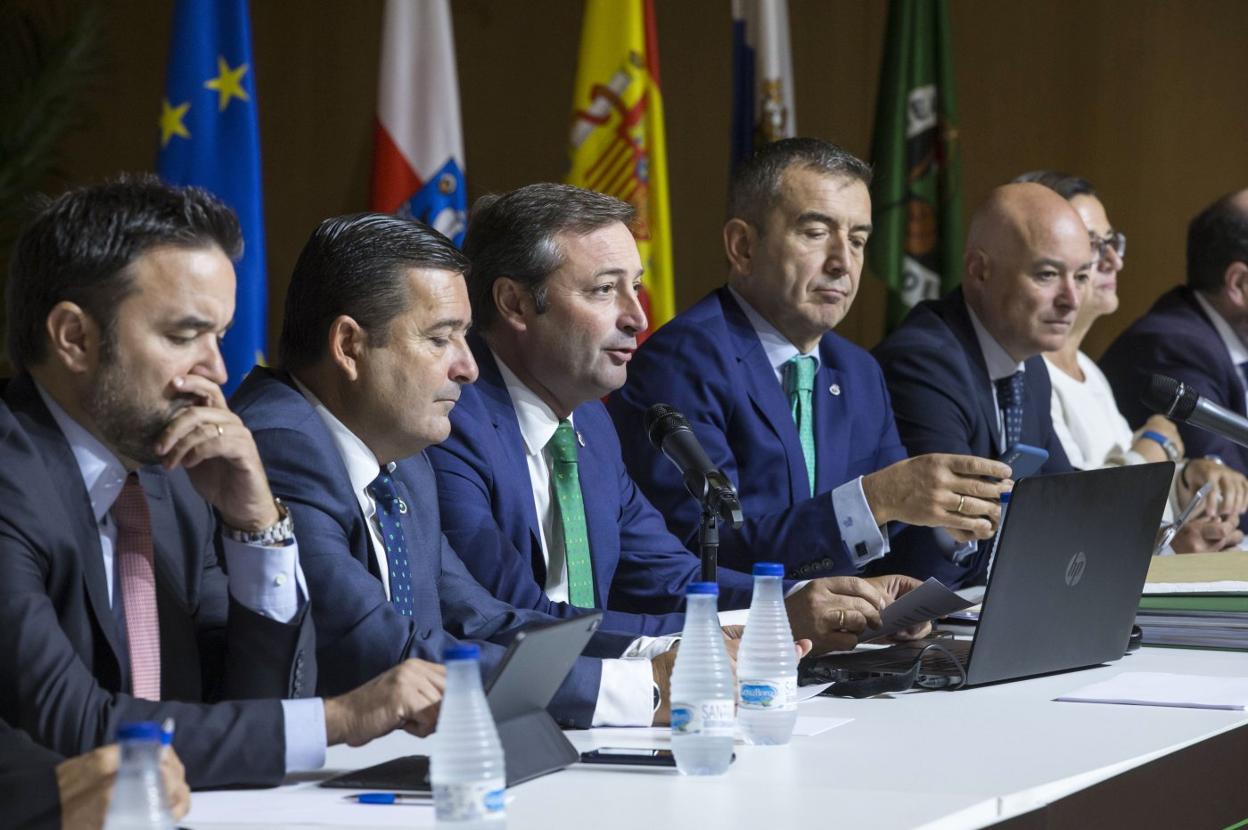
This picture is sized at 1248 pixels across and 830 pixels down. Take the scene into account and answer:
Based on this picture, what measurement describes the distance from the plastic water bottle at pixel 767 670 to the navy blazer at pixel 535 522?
705 mm

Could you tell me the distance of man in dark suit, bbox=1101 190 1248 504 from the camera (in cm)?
478

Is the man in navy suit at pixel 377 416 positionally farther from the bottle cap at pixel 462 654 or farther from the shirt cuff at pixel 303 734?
the bottle cap at pixel 462 654

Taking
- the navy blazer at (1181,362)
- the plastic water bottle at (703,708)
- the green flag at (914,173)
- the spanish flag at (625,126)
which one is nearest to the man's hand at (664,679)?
the plastic water bottle at (703,708)

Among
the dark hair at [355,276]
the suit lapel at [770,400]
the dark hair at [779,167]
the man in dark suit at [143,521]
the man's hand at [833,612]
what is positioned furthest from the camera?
the dark hair at [779,167]

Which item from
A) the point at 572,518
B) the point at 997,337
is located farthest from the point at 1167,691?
the point at 997,337

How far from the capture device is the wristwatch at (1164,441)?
4137 mm

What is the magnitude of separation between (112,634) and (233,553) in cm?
17

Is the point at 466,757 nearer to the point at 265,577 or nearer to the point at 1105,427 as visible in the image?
the point at 265,577

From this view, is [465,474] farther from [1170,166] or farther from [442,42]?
[1170,166]

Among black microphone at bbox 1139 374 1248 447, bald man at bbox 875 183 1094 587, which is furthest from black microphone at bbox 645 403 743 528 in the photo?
bald man at bbox 875 183 1094 587

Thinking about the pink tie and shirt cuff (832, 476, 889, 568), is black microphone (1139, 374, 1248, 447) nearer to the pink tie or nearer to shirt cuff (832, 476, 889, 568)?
shirt cuff (832, 476, 889, 568)

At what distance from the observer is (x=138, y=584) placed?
190 centimetres

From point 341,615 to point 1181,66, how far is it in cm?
468

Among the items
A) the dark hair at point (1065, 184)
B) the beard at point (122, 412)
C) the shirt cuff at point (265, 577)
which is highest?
the dark hair at point (1065, 184)
